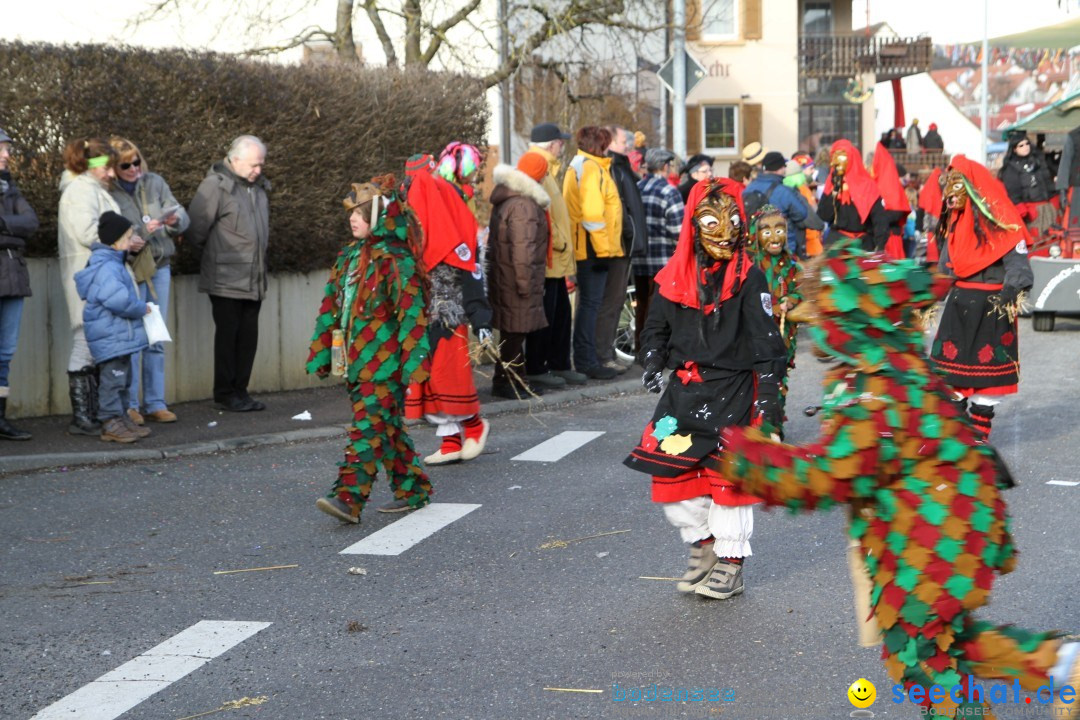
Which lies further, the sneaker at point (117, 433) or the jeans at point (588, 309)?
the jeans at point (588, 309)

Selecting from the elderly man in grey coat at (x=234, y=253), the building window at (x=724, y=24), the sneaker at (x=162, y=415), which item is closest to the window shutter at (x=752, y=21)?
the building window at (x=724, y=24)

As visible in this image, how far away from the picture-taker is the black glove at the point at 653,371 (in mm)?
6160

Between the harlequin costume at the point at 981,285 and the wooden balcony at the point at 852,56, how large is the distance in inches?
1396

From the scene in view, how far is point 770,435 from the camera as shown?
13.3ft

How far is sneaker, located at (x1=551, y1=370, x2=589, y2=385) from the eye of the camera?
1320 cm

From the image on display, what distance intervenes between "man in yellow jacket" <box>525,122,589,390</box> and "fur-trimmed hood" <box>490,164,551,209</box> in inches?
13.4

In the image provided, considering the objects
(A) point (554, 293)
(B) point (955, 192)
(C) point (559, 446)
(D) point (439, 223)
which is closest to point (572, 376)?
(A) point (554, 293)

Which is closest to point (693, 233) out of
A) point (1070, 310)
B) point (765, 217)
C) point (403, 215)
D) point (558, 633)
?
point (558, 633)

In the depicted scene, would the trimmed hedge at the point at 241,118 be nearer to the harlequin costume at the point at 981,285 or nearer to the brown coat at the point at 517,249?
the brown coat at the point at 517,249

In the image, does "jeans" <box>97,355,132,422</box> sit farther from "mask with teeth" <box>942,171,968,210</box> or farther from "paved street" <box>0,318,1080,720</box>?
"mask with teeth" <box>942,171,968,210</box>

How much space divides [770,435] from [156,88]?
8647mm

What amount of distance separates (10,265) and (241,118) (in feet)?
8.91

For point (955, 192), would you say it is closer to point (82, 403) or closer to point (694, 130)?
point (82, 403)

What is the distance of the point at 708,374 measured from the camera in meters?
6.20
